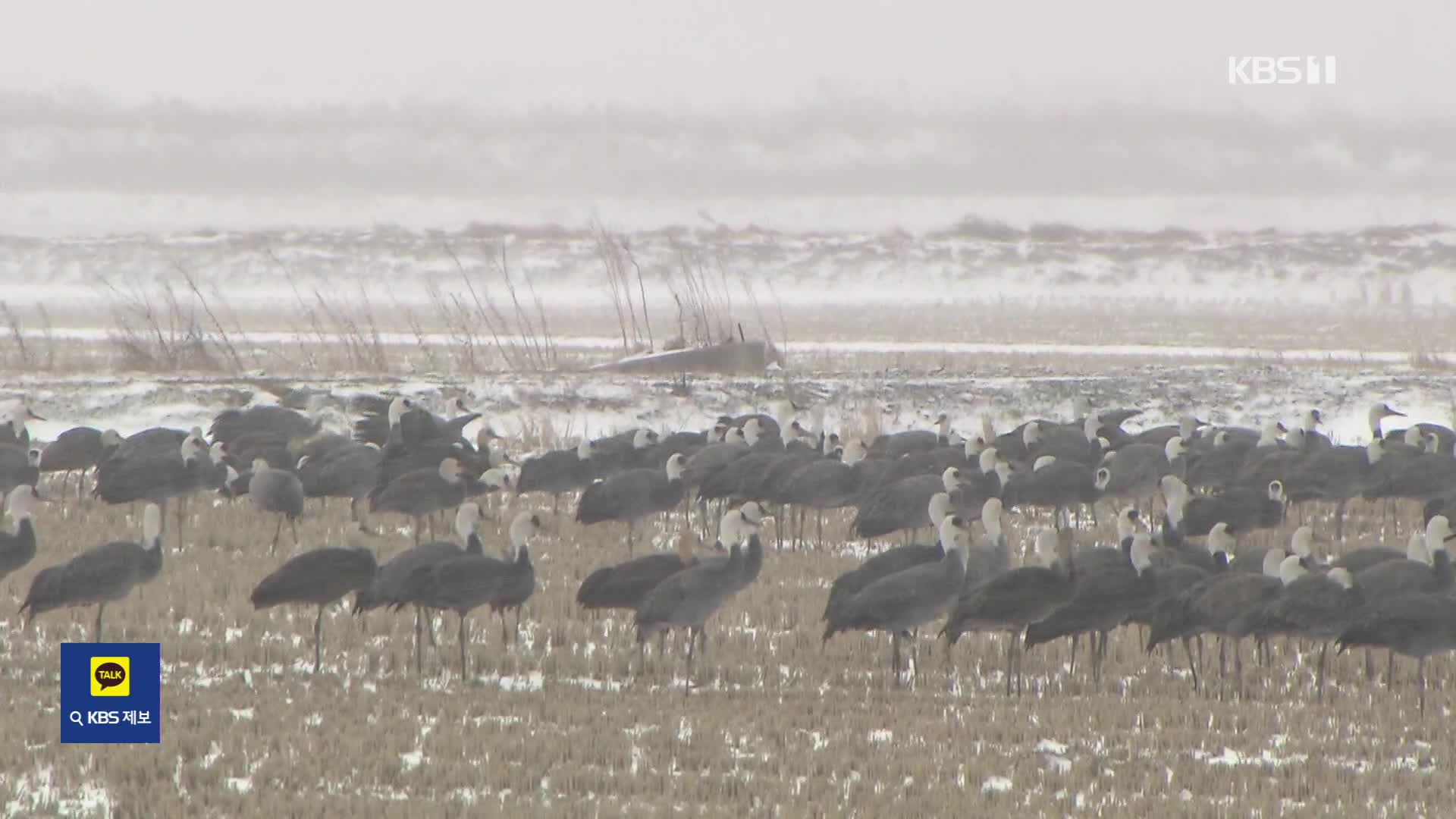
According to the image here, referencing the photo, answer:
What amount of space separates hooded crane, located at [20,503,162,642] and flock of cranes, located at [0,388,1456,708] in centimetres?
2

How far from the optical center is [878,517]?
13.8 meters

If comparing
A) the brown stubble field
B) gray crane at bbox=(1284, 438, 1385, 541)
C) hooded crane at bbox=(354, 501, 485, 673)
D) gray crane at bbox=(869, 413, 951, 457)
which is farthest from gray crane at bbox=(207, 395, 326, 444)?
gray crane at bbox=(1284, 438, 1385, 541)

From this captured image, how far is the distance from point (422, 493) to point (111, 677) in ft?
18.2

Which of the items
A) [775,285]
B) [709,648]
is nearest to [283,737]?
[709,648]

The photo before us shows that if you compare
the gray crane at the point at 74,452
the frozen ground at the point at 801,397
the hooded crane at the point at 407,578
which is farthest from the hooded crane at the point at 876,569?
the frozen ground at the point at 801,397

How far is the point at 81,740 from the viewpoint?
27.2ft

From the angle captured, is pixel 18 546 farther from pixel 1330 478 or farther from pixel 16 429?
pixel 1330 478

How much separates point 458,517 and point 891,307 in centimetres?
6500

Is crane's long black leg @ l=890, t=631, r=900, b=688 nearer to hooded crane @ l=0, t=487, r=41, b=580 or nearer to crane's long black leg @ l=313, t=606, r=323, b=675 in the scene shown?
crane's long black leg @ l=313, t=606, r=323, b=675

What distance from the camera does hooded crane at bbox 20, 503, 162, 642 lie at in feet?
34.1

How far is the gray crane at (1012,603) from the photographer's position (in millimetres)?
10242

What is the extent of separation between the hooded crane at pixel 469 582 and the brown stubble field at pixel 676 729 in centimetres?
35

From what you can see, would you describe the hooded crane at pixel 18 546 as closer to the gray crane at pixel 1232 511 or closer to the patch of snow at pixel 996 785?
the patch of snow at pixel 996 785

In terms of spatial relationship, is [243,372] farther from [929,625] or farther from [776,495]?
[929,625]
